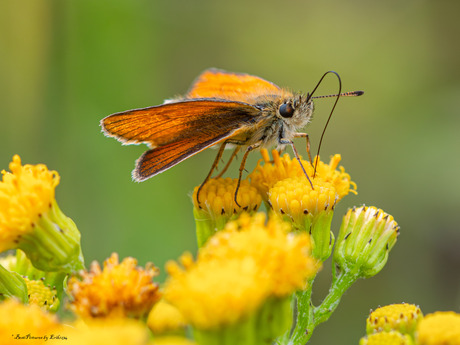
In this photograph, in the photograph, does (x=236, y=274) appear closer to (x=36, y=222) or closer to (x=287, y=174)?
(x=36, y=222)

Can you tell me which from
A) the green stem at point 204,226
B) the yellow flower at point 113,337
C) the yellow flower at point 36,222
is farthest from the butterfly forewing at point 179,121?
the yellow flower at point 113,337

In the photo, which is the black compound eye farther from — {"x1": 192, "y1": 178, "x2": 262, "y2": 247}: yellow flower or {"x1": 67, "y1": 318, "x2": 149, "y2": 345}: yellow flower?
{"x1": 67, "y1": 318, "x2": 149, "y2": 345}: yellow flower

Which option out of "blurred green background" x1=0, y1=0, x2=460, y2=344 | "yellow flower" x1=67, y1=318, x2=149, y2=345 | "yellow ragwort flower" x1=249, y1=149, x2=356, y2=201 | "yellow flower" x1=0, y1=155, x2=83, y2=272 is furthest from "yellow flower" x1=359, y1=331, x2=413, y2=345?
"blurred green background" x1=0, y1=0, x2=460, y2=344

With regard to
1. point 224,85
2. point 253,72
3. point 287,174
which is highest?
point 253,72

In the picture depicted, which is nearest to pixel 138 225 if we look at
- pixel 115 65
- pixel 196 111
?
pixel 115 65

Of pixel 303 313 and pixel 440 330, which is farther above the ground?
pixel 303 313

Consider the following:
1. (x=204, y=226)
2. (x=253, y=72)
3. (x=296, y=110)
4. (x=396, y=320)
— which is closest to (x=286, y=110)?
(x=296, y=110)

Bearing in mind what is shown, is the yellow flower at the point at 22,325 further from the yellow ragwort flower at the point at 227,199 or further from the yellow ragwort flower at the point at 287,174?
the yellow ragwort flower at the point at 287,174
